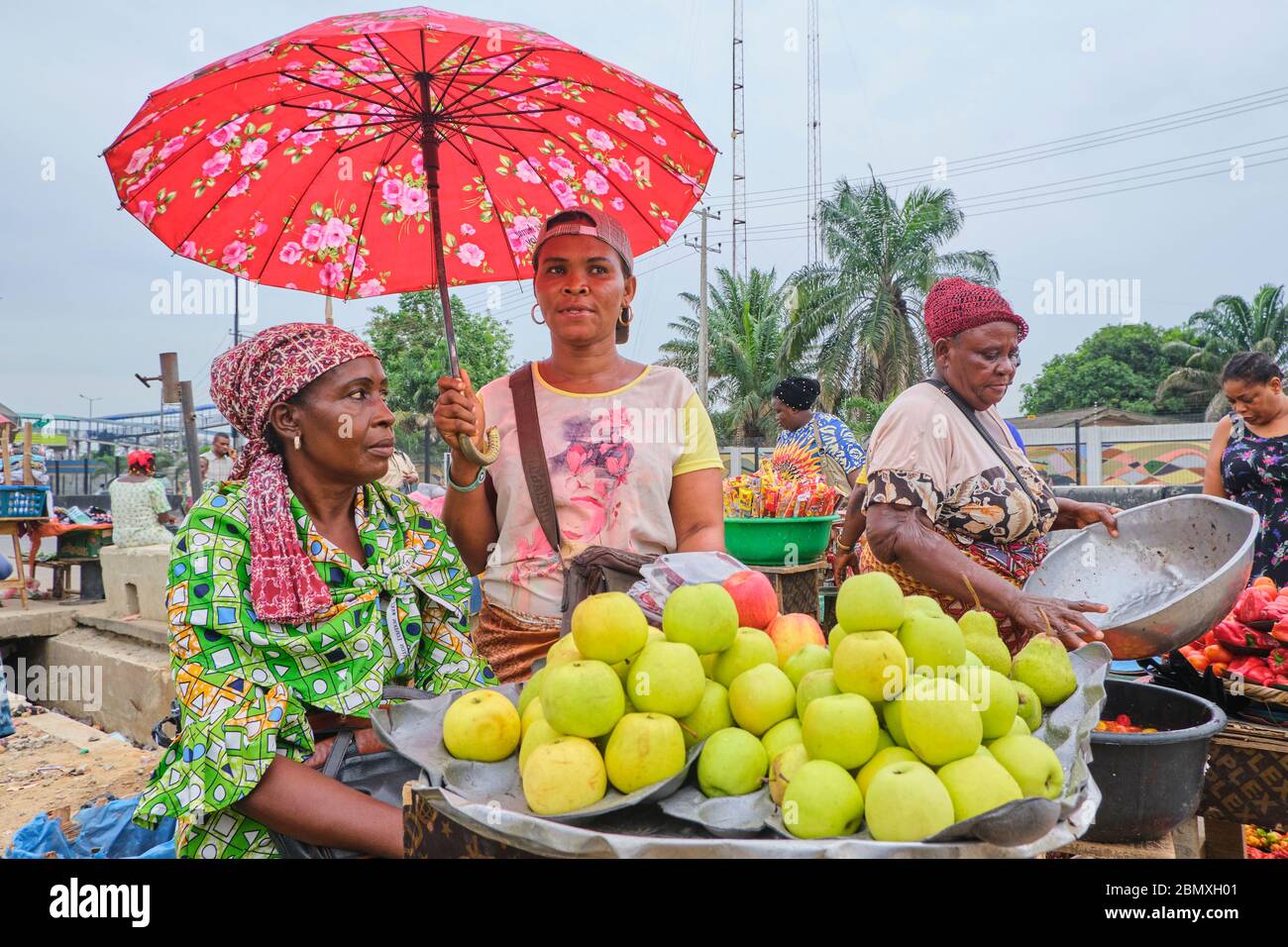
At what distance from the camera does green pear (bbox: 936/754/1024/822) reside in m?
1.14

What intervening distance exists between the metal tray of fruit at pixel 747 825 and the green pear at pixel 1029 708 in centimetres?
2

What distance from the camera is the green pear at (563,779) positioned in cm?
122

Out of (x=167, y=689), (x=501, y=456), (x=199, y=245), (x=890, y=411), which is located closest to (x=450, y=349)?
(x=501, y=456)

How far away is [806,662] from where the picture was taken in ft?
4.71

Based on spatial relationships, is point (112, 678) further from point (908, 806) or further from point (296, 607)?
point (908, 806)

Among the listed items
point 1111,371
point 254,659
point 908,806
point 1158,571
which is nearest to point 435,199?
point 254,659

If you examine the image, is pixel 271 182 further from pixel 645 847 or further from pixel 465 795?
pixel 645 847

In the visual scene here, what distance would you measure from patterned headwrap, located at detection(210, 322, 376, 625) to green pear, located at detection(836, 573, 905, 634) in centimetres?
132

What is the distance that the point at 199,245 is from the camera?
8.88 feet

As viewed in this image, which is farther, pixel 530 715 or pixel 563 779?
pixel 530 715

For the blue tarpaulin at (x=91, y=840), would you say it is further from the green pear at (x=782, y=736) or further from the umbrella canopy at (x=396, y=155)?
the green pear at (x=782, y=736)

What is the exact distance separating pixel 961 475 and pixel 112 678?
Answer: 26.3 feet

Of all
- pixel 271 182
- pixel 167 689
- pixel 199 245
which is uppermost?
pixel 271 182
